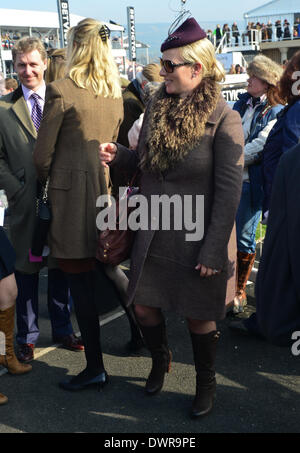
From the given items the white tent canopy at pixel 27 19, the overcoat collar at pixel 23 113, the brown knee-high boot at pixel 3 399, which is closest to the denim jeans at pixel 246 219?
the overcoat collar at pixel 23 113

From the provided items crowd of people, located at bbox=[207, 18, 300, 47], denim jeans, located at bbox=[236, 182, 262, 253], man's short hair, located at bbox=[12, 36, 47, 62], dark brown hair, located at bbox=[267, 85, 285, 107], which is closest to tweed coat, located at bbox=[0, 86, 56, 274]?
man's short hair, located at bbox=[12, 36, 47, 62]

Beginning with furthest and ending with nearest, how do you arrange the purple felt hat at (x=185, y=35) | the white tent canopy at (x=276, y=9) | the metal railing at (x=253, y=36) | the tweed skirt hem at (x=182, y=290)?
the white tent canopy at (x=276, y=9) → the metal railing at (x=253, y=36) → the tweed skirt hem at (x=182, y=290) → the purple felt hat at (x=185, y=35)

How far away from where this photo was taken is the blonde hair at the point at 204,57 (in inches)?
107

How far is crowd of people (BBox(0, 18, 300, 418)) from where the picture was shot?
2.71 metres

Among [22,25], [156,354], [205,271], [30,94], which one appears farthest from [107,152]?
[22,25]

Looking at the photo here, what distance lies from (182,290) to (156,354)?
1.78ft

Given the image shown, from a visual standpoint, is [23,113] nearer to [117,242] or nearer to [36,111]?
→ [36,111]

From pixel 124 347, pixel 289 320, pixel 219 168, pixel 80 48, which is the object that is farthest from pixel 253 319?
pixel 80 48

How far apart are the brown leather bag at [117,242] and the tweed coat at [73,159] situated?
→ 23 cm

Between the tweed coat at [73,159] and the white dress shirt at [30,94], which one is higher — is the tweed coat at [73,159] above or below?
below

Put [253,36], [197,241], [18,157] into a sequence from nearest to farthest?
[197,241], [18,157], [253,36]

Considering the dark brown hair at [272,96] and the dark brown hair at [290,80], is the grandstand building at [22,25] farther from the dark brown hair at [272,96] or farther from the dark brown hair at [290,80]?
the dark brown hair at [290,80]

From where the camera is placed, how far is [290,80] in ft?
10.9
